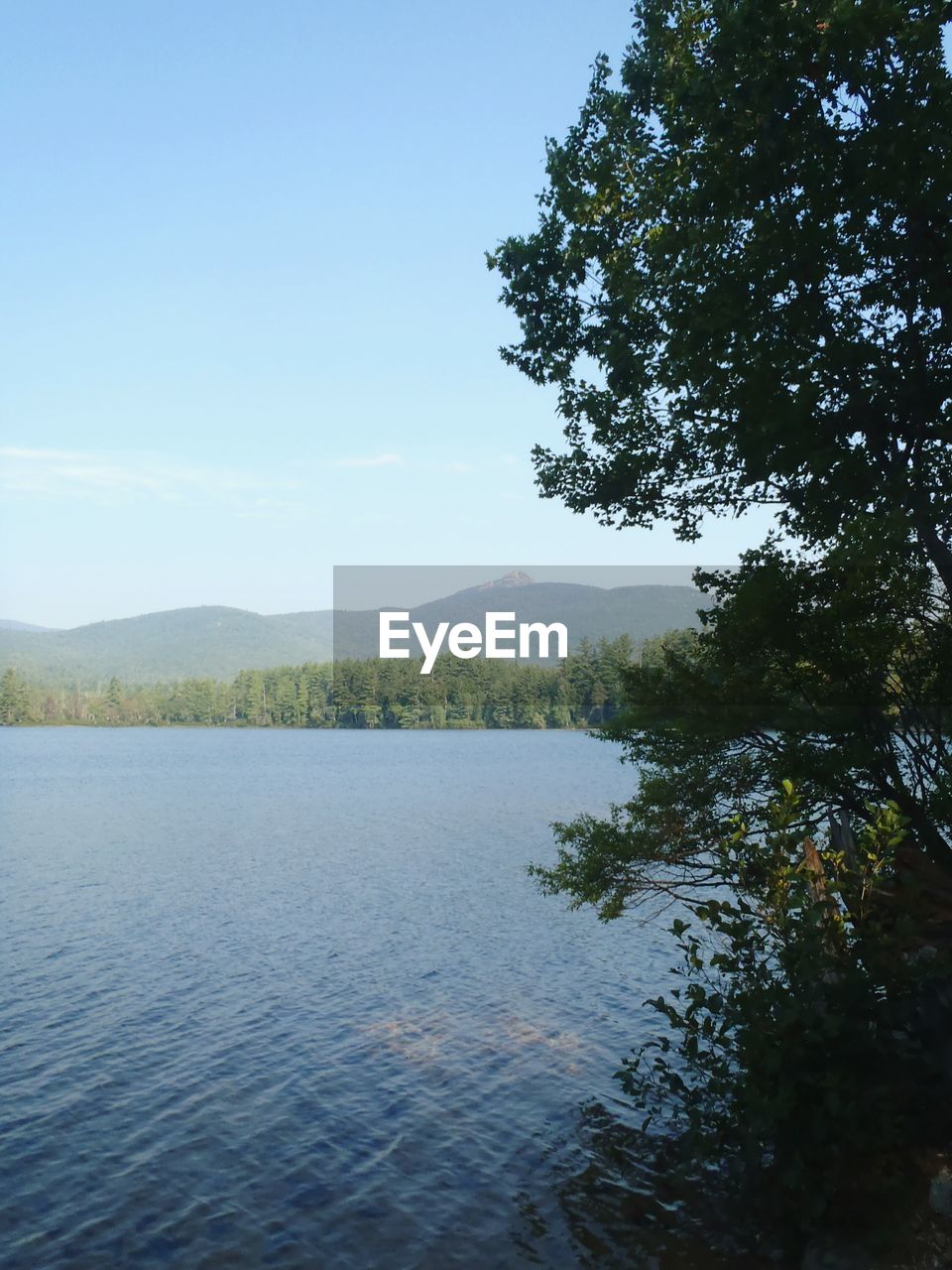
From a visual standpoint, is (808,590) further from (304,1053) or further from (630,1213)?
(304,1053)

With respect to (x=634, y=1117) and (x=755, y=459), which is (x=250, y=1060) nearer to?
(x=634, y=1117)

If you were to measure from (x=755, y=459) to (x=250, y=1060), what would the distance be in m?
14.6

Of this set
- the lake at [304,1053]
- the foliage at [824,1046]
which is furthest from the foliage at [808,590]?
the lake at [304,1053]

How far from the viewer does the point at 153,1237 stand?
12898mm

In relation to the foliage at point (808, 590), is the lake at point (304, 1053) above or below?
below

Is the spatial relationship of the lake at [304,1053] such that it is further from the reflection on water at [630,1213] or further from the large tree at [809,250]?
the large tree at [809,250]

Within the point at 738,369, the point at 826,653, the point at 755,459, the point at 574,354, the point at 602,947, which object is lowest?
the point at 602,947

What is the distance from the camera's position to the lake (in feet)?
43.3

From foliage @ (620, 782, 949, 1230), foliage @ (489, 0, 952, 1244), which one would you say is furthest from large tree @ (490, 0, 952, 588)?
foliage @ (620, 782, 949, 1230)

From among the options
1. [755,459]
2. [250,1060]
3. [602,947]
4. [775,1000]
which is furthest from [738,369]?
[602,947]

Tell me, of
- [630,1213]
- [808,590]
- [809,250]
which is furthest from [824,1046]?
[809,250]

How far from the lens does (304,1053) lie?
65.7ft

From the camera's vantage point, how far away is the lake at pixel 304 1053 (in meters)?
13.2

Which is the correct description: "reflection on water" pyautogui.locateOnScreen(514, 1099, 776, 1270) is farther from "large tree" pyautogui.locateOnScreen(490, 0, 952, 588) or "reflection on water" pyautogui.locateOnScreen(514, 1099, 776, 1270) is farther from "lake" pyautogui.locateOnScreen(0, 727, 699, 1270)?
Answer: "large tree" pyautogui.locateOnScreen(490, 0, 952, 588)
